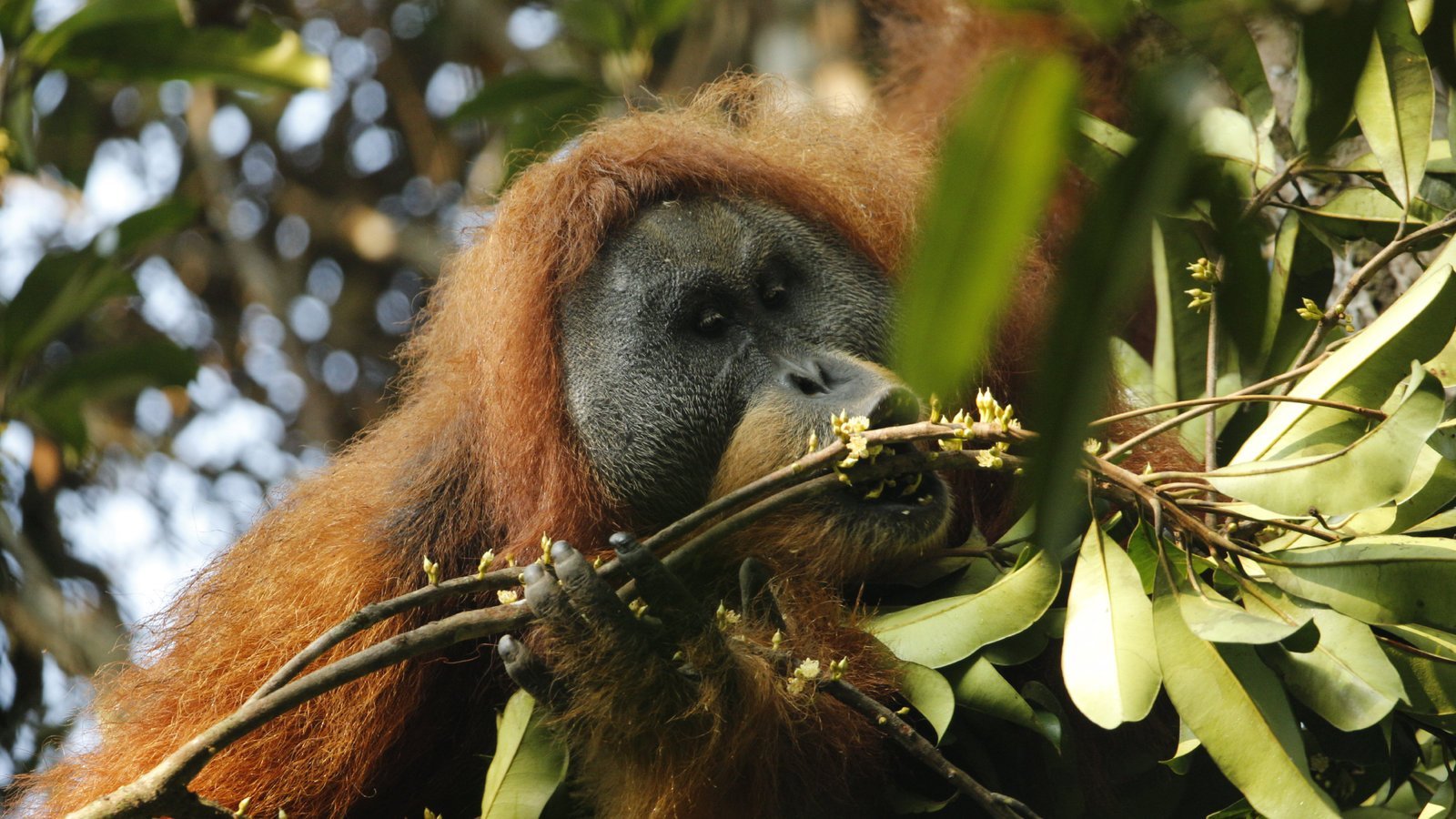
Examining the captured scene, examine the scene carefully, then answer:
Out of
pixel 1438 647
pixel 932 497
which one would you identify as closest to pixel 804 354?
pixel 932 497

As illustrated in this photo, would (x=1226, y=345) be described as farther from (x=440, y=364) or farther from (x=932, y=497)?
(x=440, y=364)

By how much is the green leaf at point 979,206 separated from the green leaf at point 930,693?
141 centimetres

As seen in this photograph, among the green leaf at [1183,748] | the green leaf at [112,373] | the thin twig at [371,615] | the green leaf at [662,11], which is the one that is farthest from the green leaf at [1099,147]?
the green leaf at [112,373]

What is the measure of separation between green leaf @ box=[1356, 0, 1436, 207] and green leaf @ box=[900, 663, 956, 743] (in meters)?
1.07

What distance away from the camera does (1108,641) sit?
5.79 ft

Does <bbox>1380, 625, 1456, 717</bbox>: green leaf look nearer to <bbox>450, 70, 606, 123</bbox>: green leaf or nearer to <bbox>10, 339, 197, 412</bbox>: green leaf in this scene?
<bbox>450, 70, 606, 123</bbox>: green leaf

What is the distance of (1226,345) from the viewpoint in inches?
102

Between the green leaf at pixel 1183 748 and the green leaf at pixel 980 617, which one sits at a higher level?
the green leaf at pixel 980 617

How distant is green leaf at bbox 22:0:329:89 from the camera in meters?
3.53

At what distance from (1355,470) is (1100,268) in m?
1.27

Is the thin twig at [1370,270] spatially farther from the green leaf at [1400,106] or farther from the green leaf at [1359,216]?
the green leaf at [1359,216]

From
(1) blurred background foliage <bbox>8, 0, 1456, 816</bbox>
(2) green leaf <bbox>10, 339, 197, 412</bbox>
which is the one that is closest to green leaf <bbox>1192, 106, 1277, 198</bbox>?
(1) blurred background foliage <bbox>8, 0, 1456, 816</bbox>

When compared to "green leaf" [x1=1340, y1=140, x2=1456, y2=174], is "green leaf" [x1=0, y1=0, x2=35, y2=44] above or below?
above

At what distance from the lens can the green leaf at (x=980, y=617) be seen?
2.03m
